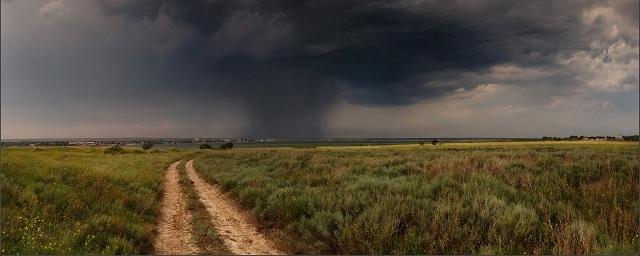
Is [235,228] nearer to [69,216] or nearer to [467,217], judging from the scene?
[69,216]

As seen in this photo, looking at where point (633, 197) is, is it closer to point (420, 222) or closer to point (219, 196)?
point (420, 222)

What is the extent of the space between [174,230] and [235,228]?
1640mm

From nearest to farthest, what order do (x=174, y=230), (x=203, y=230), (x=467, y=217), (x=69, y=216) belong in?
(x=467, y=217)
(x=69, y=216)
(x=203, y=230)
(x=174, y=230)

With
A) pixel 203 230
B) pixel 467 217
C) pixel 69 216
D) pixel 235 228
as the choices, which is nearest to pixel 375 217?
pixel 467 217

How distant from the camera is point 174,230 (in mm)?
11070

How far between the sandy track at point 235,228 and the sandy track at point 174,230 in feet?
2.50

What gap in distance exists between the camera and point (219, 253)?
28.4ft

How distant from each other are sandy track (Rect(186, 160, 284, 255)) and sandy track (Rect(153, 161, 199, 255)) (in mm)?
762

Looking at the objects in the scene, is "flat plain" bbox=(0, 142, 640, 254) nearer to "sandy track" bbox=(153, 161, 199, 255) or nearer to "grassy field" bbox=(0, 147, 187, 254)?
"grassy field" bbox=(0, 147, 187, 254)

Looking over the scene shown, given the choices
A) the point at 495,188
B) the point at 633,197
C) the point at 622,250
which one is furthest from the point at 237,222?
the point at 633,197

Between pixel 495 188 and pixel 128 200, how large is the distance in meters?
11.7

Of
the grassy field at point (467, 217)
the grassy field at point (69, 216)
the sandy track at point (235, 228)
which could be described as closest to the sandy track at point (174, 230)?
the grassy field at point (69, 216)

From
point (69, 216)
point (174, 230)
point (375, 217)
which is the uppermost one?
point (375, 217)

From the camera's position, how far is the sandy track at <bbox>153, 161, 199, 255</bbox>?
30.0 ft
